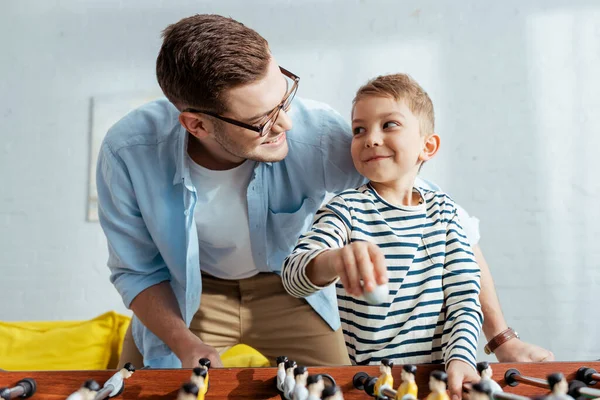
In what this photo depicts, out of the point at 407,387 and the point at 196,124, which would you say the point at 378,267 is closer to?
the point at 407,387

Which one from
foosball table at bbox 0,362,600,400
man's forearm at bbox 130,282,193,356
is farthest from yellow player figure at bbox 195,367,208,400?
man's forearm at bbox 130,282,193,356

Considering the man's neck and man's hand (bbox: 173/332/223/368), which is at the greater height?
the man's neck

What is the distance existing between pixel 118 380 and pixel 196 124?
750 millimetres

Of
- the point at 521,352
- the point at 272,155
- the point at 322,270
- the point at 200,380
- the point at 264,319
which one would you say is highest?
the point at 272,155

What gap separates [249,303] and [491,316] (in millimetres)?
731

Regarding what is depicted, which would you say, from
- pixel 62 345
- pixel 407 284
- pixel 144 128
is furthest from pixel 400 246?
pixel 62 345

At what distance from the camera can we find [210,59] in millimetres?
1360

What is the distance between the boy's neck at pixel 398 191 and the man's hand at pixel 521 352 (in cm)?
35

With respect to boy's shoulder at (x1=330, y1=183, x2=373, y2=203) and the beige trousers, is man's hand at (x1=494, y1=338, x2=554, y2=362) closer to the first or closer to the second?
boy's shoulder at (x1=330, y1=183, x2=373, y2=203)

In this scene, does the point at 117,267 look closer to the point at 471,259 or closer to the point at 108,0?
the point at 471,259

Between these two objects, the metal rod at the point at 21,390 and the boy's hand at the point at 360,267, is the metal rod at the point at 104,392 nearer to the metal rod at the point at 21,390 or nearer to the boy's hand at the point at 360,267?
the metal rod at the point at 21,390

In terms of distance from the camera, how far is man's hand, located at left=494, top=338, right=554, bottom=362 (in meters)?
1.17

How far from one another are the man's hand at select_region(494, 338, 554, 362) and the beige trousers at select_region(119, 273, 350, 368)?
611 millimetres

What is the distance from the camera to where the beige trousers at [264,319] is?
177cm
